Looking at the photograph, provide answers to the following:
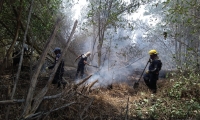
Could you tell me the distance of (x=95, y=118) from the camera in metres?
4.28

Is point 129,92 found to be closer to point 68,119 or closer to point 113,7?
point 68,119

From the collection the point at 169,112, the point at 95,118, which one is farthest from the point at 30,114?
the point at 169,112

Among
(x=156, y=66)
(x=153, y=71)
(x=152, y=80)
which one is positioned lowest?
(x=152, y=80)

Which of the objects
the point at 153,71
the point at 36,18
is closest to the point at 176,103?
the point at 153,71

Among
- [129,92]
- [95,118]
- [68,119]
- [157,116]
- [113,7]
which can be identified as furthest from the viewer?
[113,7]

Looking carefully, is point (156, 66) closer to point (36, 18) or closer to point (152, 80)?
point (152, 80)

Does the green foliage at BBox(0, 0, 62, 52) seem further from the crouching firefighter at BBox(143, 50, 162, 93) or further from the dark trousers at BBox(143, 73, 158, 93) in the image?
the dark trousers at BBox(143, 73, 158, 93)

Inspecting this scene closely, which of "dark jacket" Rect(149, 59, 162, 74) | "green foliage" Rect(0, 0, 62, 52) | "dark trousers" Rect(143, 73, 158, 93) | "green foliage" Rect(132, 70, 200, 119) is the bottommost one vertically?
"green foliage" Rect(132, 70, 200, 119)

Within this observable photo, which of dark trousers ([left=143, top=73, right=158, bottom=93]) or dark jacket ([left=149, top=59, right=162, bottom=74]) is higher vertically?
dark jacket ([left=149, top=59, right=162, bottom=74])

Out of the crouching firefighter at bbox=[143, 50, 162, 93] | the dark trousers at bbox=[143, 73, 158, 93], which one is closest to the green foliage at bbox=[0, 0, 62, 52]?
the crouching firefighter at bbox=[143, 50, 162, 93]

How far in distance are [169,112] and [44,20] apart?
5.49 metres

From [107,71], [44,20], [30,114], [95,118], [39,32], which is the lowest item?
[95,118]

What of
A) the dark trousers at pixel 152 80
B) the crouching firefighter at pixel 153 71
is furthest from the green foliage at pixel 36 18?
the dark trousers at pixel 152 80

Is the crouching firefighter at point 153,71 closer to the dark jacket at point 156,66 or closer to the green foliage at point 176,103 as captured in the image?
the dark jacket at point 156,66
